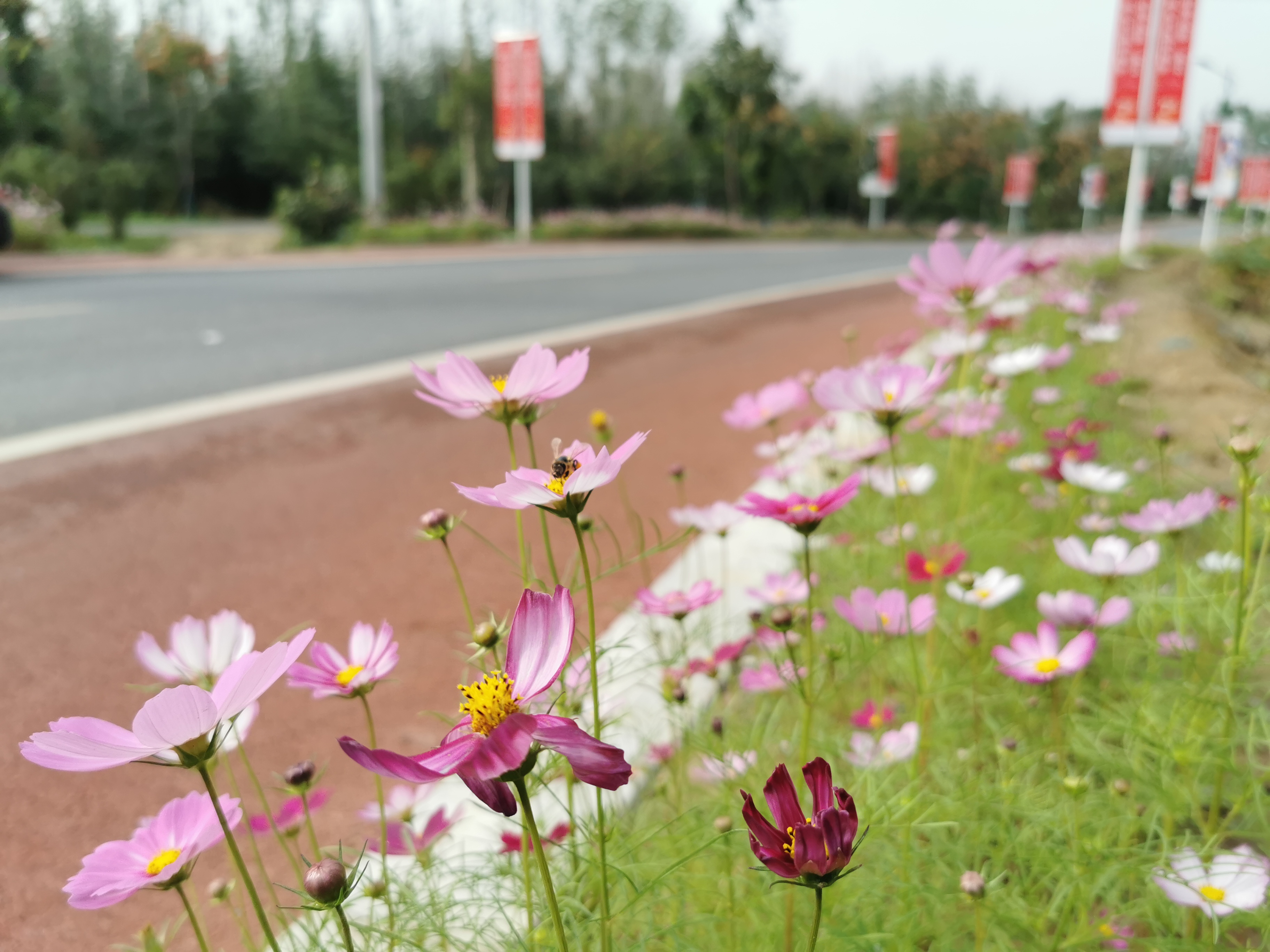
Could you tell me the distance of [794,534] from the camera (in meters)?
2.07

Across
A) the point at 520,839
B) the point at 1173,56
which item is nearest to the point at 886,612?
the point at 520,839

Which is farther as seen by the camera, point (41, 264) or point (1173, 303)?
point (41, 264)

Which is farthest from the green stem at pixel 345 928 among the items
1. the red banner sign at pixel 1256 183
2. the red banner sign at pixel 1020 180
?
the red banner sign at pixel 1020 180

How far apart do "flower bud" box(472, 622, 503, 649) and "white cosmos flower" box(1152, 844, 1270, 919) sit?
645 mm

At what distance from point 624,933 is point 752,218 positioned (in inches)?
1082

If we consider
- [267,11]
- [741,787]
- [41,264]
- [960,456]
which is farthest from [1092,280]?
[267,11]

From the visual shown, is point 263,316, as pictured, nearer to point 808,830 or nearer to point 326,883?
point 326,883

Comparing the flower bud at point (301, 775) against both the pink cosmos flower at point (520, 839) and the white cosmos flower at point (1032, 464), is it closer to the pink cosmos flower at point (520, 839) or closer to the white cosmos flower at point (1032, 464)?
the pink cosmos flower at point (520, 839)

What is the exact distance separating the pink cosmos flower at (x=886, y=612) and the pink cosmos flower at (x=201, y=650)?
596 mm

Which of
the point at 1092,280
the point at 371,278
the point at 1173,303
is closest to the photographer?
the point at 1173,303

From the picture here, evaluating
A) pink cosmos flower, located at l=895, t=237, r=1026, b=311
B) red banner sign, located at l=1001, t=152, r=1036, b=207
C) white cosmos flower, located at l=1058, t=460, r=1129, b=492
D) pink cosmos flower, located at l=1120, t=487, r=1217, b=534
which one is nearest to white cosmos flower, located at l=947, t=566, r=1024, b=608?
pink cosmos flower, located at l=1120, t=487, r=1217, b=534

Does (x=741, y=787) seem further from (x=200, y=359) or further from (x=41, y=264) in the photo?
(x=41, y=264)

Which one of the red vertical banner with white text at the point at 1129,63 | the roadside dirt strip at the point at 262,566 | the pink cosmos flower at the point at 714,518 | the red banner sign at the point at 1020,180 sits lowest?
the roadside dirt strip at the point at 262,566

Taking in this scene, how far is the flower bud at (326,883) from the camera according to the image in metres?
0.46
